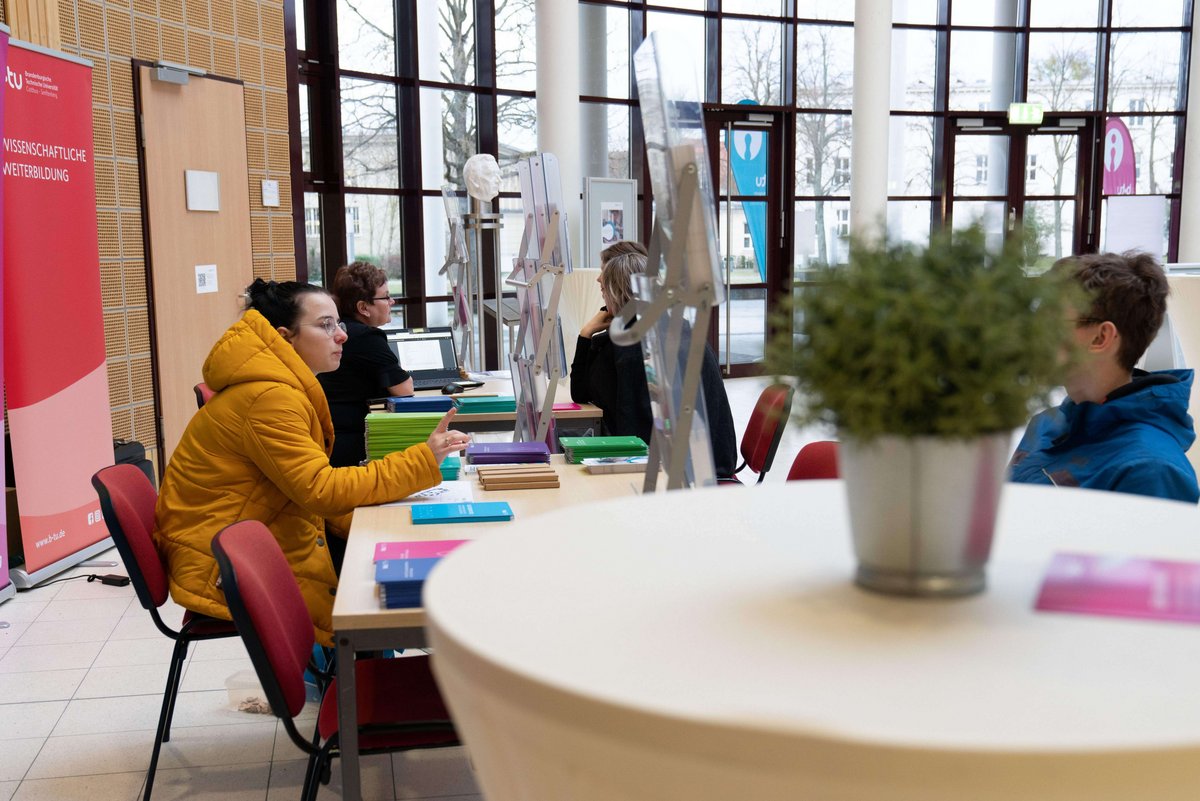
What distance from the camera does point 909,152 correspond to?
1133cm

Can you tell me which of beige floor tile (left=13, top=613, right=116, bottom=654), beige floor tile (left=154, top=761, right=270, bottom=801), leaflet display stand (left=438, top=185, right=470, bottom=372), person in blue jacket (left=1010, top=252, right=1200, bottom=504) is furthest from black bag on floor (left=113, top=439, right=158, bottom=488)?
person in blue jacket (left=1010, top=252, right=1200, bottom=504)

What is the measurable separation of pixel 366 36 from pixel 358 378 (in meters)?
Answer: 4.95

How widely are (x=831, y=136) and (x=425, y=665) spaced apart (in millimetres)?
9640

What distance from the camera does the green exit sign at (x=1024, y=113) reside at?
440 inches

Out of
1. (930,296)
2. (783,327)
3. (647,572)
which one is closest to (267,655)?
(647,572)

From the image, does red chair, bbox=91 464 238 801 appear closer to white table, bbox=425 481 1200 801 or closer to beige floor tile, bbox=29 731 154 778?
beige floor tile, bbox=29 731 154 778

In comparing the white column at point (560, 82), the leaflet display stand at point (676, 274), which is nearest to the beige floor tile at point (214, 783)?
the leaflet display stand at point (676, 274)

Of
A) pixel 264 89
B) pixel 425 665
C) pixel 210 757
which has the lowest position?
pixel 210 757

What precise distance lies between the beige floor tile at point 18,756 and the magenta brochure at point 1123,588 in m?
2.76

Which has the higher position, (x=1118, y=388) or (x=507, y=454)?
(x=1118, y=388)

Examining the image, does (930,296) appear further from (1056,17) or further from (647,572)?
(1056,17)

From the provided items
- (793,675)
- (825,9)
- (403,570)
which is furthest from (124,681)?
(825,9)

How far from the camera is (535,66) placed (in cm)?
930

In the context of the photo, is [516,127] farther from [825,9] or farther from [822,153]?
[825,9]
